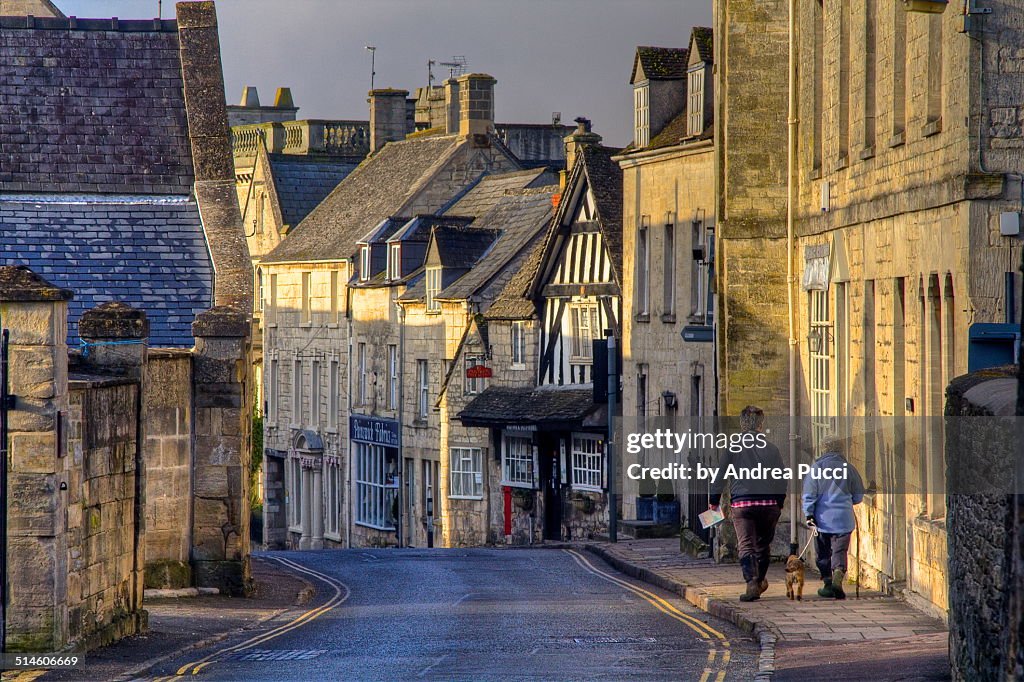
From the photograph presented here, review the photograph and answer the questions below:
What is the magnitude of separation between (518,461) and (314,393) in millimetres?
13194

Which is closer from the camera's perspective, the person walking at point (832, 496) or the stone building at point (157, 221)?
the person walking at point (832, 496)

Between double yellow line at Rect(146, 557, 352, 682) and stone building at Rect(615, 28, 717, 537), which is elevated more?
stone building at Rect(615, 28, 717, 537)

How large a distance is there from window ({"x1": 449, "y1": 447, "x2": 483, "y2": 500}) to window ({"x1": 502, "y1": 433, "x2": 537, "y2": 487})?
3.25ft

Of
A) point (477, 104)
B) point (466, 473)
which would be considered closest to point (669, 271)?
point (466, 473)

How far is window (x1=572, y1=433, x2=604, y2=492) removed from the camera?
3919cm

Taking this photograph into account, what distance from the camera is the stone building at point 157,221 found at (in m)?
20.5

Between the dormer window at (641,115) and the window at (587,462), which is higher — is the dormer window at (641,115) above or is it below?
above

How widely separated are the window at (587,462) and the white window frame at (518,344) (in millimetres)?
3328

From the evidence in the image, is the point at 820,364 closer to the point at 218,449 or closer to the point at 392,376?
the point at 218,449

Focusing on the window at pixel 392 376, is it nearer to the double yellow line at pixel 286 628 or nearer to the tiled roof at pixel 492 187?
the tiled roof at pixel 492 187

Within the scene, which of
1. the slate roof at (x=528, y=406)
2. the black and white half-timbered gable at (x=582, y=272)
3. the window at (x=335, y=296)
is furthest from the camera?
the window at (x=335, y=296)

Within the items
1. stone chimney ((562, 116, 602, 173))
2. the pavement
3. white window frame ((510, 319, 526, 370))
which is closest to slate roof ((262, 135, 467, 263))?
stone chimney ((562, 116, 602, 173))

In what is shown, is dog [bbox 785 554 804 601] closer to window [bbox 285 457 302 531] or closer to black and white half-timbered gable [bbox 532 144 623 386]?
black and white half-timbered gable [bbox 532 144 623 386]

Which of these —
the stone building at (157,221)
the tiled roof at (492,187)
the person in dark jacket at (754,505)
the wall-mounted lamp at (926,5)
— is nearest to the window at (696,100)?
A: the stone building at (157,221)
